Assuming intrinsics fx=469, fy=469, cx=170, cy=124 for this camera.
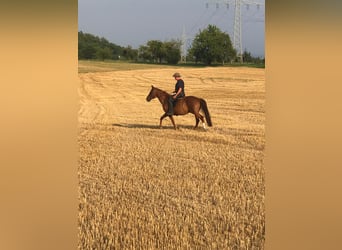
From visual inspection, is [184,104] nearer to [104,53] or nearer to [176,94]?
[176,94]

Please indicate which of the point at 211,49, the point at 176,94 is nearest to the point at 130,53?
the point at 176,94

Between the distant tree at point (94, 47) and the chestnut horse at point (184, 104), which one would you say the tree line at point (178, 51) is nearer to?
the distant tree at point (94, 47)

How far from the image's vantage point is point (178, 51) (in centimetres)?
341

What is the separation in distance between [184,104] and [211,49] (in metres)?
0.48

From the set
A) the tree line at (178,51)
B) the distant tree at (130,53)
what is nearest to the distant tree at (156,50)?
the tree line at (178,51)

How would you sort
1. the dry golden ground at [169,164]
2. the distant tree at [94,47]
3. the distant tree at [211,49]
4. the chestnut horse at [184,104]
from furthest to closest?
the distant tree at [211,49], the chestnut horse at [184,104], the distant tree at [94,47], the dry golden ground at [169,164]

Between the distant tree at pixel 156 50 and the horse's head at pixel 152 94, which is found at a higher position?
the distant tree at pixel 156 50

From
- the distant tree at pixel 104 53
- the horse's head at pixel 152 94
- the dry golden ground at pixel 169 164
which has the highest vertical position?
the distant tree at pixel 104 53

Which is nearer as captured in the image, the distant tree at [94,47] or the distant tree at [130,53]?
the distant tree at [94,47]

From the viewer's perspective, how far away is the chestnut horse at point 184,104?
10.6ft
